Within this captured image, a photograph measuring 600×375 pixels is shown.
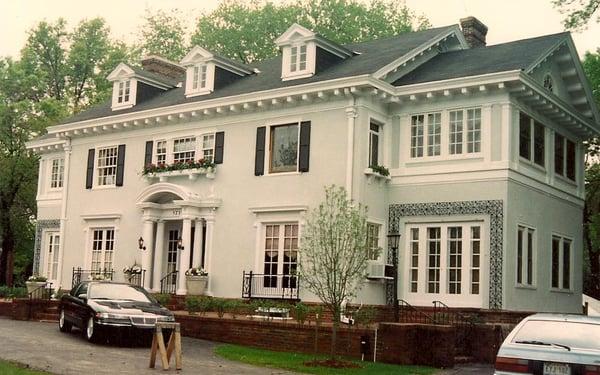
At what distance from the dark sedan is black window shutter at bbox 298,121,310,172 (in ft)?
20.4

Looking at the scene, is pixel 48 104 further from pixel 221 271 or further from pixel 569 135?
pixel 569 135

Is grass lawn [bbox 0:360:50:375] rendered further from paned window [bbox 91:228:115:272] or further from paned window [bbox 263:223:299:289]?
paned window [bbox 91:228:115:272]

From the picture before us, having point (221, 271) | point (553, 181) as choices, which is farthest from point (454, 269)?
point (221, 271)

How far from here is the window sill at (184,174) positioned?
25.6m

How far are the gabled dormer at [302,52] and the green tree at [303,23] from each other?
2421 cm

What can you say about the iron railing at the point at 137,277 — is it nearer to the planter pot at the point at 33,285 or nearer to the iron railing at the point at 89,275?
the iron railing at the point at 89,275

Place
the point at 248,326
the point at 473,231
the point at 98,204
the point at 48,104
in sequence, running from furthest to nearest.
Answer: the point at 48,104 < the point at 98,204 < the point at 473,231 < the point at 248,326

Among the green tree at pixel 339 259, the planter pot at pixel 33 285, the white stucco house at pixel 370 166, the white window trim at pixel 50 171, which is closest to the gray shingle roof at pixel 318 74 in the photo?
the white stucco house at pixel 370 166

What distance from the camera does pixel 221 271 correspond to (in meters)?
25.0

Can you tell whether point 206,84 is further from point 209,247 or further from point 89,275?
point 89,275

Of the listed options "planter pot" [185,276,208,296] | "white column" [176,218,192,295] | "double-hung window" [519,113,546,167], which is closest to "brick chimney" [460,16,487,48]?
"double-hung window" [519,113,546,167]

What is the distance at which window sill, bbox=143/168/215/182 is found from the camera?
25606mm

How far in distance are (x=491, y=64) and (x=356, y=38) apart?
89.6ft

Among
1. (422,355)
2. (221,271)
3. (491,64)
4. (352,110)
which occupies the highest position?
(491,64)
